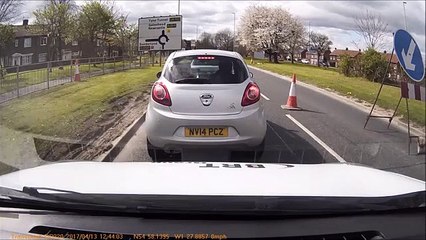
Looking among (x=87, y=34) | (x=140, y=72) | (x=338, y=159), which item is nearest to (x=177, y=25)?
(x=87, y=34)

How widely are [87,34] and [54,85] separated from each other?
1.64m

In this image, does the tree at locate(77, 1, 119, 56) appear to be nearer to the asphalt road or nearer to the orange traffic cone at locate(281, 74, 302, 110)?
the asphalt road

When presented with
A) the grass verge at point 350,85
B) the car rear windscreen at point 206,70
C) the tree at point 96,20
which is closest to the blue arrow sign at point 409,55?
the grass verge at point 350,85

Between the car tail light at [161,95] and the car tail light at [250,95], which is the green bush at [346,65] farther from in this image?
the car tail light at [161,95]

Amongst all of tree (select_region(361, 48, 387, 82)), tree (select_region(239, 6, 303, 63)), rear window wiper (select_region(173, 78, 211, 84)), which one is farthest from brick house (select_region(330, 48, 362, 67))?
rear window wiper (select_region(173, 78, 211, 84))

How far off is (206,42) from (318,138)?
244cm

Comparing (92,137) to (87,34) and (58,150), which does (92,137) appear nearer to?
(58,150)

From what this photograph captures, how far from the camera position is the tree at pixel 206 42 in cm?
630

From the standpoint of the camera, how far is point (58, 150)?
6.17 metres

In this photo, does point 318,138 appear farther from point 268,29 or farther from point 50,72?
point 50,72

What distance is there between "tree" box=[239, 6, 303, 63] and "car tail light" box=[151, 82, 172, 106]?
4.32 ft

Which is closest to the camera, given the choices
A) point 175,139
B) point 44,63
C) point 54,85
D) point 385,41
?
point 385,41

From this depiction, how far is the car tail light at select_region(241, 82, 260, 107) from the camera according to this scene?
606 centimetres

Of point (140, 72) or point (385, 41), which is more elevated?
point (385, 41)
